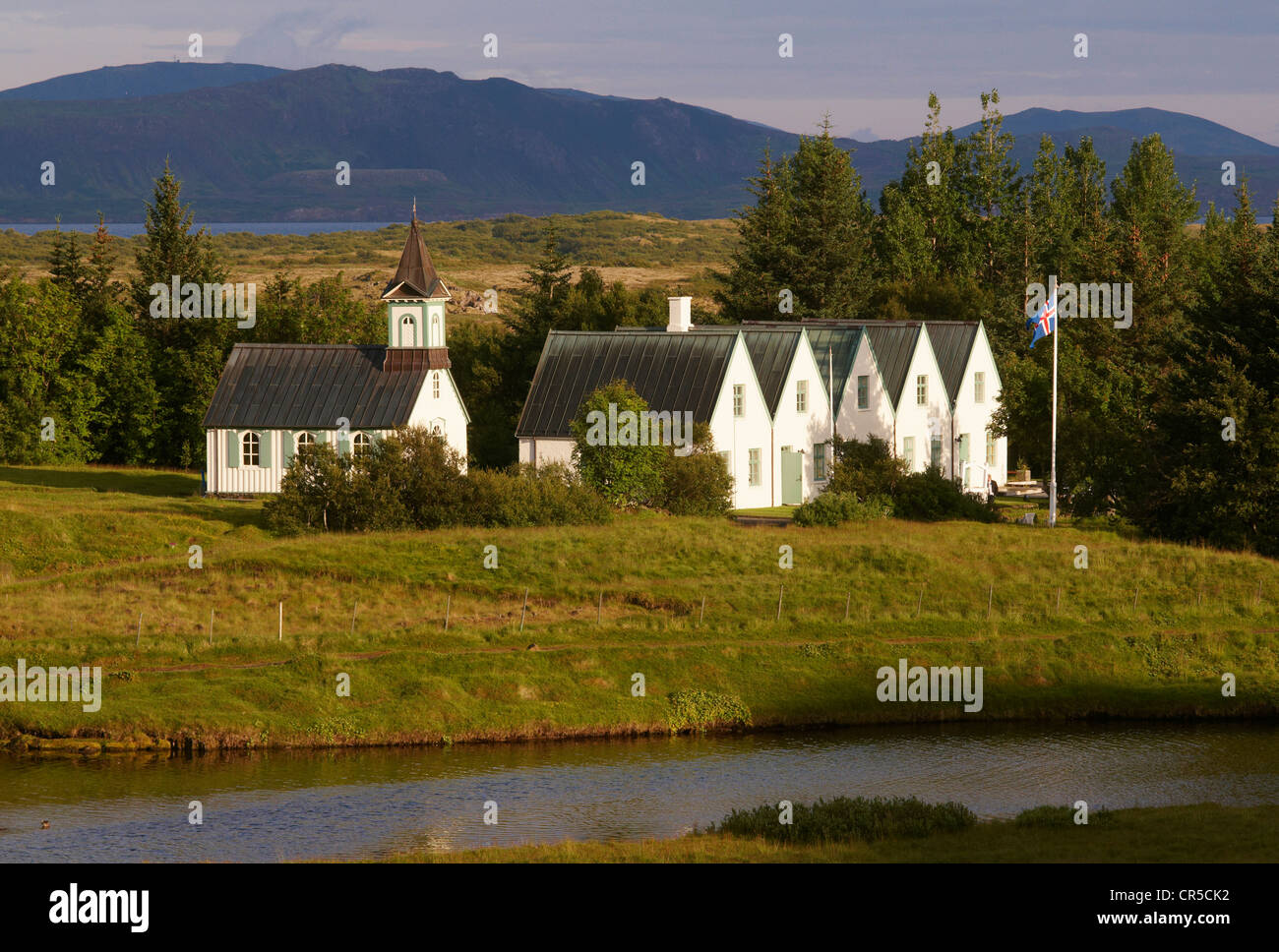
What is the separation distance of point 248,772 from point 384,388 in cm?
3099

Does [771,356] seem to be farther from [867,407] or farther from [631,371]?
[631,371]

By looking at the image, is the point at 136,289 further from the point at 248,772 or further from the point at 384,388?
the point at 248,772

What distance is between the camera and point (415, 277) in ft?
202

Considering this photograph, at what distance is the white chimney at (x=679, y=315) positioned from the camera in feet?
210

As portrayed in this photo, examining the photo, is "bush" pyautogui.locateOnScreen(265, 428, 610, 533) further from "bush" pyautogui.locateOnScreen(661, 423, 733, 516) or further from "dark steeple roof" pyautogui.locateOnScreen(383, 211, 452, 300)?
"dark steeple roof" pyautogui.locateOnScreen(383, 211, 452, 300)

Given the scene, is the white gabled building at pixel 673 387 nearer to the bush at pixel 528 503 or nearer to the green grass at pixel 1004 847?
the bush at pixel 528 503

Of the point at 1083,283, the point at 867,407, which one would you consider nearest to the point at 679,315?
the point at 867,407

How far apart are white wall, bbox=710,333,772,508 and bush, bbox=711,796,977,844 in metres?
32.2

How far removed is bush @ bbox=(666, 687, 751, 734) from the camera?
3616cm

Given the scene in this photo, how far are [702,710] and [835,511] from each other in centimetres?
1818

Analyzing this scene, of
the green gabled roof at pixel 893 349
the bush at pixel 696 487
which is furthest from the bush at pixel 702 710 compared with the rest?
the green gabled roof at pixel 893 349

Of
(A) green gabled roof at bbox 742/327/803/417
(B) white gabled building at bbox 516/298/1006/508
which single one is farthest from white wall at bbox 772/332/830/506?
(A) green gabled roof at bbox 742/327/803/417

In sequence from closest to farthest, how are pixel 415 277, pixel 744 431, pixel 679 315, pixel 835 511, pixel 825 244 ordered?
pixel 835 511 < pixel 744 431 < pixel 415 277 < pixel 679 315 < pixel 825 244

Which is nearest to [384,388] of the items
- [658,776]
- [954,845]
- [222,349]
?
[222,349]
